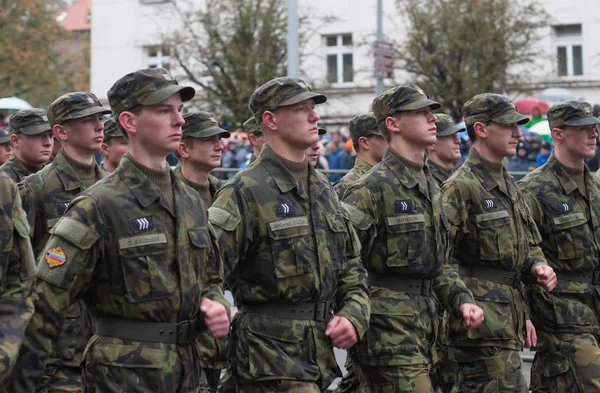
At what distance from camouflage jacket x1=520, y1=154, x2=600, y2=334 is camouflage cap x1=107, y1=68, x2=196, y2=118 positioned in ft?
12.5

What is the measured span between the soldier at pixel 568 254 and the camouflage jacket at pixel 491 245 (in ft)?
1.36

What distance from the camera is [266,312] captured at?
5785mm

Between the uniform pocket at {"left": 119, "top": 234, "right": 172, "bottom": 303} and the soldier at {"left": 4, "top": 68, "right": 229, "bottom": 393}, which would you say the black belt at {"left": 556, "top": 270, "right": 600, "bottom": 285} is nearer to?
the soldier at {"left": 4, "top": 68, "right": 229, "bottom": 393}

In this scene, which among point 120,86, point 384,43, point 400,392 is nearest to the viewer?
point 120,86

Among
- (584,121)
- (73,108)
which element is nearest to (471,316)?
(584,121)

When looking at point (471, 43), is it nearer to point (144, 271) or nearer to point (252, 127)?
point (252, 127)

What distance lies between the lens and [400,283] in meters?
6.78

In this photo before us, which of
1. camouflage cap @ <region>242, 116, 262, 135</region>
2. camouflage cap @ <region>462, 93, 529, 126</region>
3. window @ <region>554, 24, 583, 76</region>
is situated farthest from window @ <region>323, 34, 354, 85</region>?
camouflage cap @ <region>462, 93, 529, 126</region>

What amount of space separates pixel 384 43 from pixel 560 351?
13.9 meters

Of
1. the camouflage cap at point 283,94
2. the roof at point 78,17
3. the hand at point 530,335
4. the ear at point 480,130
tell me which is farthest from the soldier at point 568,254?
the roof at point 78,17

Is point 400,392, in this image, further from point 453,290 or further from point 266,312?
point 266,312

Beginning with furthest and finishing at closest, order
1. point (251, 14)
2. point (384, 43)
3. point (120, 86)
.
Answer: point (251, 14), point (384, 43), point (120, 86)

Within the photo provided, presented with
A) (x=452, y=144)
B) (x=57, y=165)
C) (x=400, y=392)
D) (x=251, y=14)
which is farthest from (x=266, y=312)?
(x=251, y=14)

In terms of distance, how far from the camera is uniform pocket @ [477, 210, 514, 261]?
24.6 feet
